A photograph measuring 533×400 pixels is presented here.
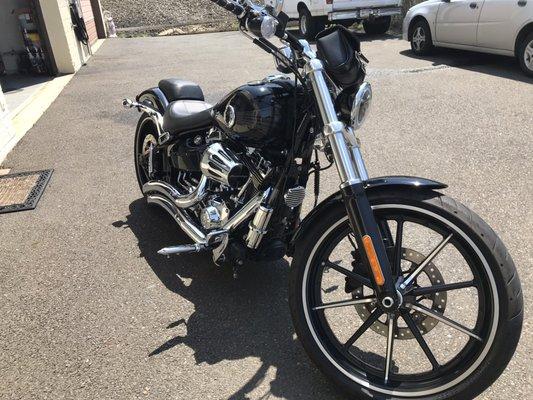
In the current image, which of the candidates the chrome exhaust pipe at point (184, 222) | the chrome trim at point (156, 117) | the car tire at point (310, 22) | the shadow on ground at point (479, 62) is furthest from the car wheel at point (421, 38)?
the chrome exhaust pipe at point (184, 222)

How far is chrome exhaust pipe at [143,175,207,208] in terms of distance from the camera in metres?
3.39

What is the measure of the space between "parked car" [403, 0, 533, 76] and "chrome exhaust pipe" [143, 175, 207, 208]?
6.99m

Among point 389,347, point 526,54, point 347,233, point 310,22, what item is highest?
point 347,233

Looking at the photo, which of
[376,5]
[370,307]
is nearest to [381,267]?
[370,307]

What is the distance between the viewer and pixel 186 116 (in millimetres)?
3521

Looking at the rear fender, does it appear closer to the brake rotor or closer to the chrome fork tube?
the chrome fork tube

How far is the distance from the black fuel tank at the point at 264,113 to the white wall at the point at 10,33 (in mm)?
9469

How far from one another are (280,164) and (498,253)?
1192 mm

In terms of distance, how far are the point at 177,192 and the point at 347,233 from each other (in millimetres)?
1712

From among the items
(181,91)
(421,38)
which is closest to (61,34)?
(421,38)

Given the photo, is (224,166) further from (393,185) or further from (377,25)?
(377,25)

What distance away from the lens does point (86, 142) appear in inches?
255

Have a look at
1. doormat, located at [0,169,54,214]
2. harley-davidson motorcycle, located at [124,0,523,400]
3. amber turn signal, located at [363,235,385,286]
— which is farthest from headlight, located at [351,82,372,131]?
doormat, located at [0,169,54,214]

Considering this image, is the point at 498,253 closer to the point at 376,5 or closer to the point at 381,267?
the point at 381,267
